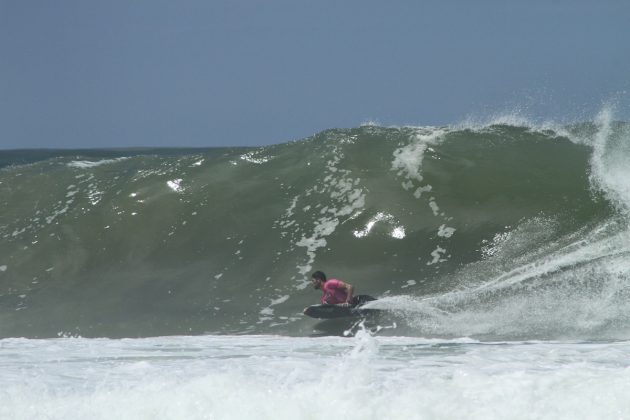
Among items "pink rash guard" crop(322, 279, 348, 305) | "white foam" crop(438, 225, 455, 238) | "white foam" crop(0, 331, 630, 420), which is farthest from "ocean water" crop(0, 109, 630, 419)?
"pink rash guard" crop(322, 279, 348, 305)

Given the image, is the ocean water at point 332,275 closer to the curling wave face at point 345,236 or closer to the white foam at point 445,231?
the curling wave face at point 345,236

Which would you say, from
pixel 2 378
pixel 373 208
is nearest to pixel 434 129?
pixel 373 208

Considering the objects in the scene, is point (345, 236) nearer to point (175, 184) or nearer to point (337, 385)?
point (175, 184)

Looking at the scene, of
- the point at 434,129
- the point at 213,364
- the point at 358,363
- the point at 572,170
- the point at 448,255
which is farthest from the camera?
the point at 434,129

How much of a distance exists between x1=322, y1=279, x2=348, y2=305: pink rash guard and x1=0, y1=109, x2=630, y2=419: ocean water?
334mm

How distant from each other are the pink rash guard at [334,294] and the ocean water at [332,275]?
0.33 m

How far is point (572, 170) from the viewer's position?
15.9 meters

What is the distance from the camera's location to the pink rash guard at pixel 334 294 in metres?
11.3

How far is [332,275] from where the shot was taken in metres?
13.4

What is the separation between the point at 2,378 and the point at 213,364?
1747 millimetres

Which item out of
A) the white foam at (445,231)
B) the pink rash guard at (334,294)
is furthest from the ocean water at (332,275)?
the pink rash guard at (334,294)

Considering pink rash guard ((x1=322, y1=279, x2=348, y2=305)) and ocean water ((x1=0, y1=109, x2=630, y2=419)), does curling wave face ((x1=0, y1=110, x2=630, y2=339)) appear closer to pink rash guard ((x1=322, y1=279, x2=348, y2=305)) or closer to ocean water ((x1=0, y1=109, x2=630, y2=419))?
ocean water ((x1=0, y1=109, x2=630, y2=419))

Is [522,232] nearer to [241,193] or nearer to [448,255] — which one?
[448,255]

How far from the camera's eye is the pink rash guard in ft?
37.1
